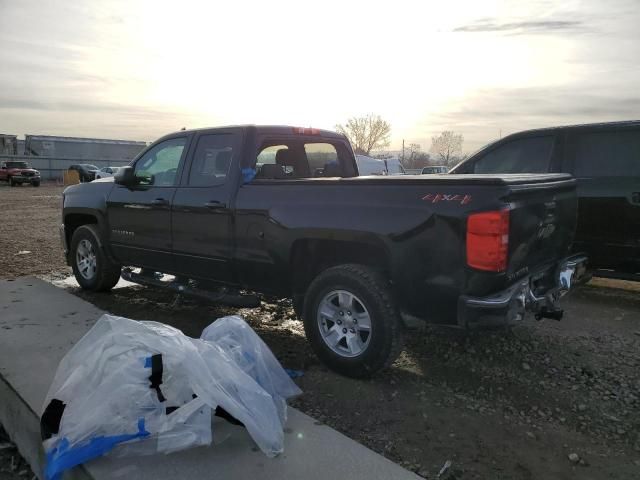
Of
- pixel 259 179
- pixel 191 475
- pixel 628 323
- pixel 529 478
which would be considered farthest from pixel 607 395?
pixel 259 179

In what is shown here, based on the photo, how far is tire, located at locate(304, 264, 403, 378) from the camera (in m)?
3.54

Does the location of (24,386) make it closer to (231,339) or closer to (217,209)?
(231,339)

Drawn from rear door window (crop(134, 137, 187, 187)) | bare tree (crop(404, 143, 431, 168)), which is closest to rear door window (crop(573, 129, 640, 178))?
rear door window (crop(134, 137, 187, 187))

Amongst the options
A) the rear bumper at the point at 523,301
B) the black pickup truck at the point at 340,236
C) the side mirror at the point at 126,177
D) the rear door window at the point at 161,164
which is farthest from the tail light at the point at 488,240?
the side mirror at the point at 126,177

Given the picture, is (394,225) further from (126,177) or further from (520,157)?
(520,157)

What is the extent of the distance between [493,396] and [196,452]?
203 cm

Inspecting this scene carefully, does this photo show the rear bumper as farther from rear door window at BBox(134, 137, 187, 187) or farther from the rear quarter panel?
rear door window at BBox(134, 137, 187, 187)

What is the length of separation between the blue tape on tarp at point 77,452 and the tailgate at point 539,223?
2.34 metres

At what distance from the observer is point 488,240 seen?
3.07 m

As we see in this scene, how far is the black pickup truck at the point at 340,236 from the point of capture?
320 cm

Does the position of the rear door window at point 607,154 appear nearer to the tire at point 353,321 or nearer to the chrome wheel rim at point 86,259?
the tire at point 353,321

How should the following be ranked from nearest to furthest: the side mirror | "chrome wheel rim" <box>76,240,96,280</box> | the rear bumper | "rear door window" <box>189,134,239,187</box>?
the rear bumper, "rear door window" <box>189,134,239,187</box>, the side mirror, "chrome wheel rim" <box>76,240,96,280</box>

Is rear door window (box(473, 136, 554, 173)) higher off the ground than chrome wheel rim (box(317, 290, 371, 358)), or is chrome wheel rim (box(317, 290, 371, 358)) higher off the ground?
rear door window (box(473, 136, 554, 173))

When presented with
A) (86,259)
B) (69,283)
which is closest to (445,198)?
(86,259)
